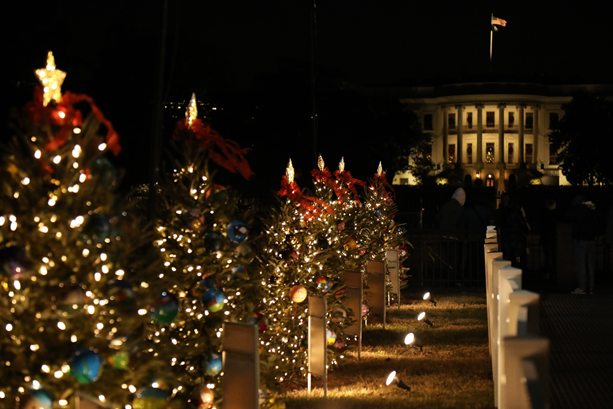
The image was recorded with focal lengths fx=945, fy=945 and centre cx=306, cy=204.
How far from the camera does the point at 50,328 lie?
4.40 meters

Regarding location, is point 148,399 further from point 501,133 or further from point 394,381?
point 501,133

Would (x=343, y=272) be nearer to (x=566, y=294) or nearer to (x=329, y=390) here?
(x=329, y=390)

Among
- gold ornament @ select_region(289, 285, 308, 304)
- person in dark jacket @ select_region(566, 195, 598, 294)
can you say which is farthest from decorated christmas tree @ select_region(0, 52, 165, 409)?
person in dark jacket @ select_region(566, 195, 598, 294)

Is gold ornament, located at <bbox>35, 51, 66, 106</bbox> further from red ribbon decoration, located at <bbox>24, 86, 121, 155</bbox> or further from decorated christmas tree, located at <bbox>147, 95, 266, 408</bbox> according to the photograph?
decorated christmas tree, located at <bbox>147, 95, 266, 408</bbox>

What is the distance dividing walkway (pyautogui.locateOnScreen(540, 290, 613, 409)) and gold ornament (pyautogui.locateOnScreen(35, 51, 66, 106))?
185 inches

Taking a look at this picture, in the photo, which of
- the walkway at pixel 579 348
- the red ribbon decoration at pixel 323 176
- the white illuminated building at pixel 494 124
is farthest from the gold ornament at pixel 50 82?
the white illuminated building at pixel 494 124

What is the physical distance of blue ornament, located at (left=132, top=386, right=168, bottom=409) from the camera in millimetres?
4797

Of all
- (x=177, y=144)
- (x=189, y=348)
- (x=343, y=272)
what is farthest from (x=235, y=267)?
(x=343, y=272)

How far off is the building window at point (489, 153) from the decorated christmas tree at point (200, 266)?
114416 millimetres

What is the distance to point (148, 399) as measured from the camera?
4.80 m

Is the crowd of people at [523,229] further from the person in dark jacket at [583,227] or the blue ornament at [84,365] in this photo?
the blue ornament at [84,365]

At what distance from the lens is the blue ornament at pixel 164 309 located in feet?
17.6

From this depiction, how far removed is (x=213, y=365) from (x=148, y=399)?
1.29m

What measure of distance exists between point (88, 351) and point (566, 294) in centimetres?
1290
